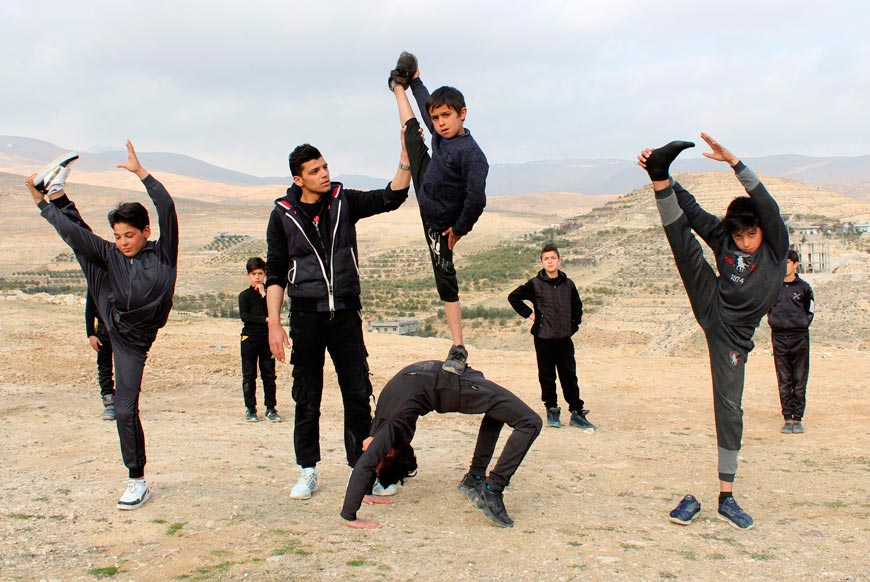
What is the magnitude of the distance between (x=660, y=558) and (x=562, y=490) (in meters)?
1.50

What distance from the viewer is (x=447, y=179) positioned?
5.18m

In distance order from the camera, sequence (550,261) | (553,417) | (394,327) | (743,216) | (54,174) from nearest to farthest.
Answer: (743,216) < (54,174) < (550,261) < (553,417) < (394,327)

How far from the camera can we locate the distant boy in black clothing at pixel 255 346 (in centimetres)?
944

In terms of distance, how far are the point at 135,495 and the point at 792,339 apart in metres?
7.30

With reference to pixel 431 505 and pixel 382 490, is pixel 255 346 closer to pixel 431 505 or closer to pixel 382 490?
pixel 382 490

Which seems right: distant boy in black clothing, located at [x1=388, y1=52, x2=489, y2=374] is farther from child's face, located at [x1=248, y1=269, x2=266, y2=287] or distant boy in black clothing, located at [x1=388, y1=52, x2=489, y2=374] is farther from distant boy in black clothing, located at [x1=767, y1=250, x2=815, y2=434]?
distant boy in black clothing, located at [x1=767, y1=250, x2=815, y2=434]

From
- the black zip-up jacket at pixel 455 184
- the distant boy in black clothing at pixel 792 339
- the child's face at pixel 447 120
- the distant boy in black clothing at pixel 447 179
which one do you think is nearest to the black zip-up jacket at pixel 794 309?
the distant boy in black clothing at pixel 792 339

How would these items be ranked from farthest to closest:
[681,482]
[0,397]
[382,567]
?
[0,397] → [681,482] → [382,567]

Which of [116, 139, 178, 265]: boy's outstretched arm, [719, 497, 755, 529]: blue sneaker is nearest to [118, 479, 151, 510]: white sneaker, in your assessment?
[116, 139, 178, 265]: boy's outstretched arm

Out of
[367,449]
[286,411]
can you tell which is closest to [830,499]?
[367,449]

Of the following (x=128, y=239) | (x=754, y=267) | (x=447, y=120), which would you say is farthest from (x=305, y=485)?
(x=754, y=267)

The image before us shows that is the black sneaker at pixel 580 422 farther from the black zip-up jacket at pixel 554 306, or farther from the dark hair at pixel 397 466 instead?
the dark hair at pixel 397 466

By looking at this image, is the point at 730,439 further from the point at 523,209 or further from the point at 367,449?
the point at 523,209

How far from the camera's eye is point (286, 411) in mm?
10523
